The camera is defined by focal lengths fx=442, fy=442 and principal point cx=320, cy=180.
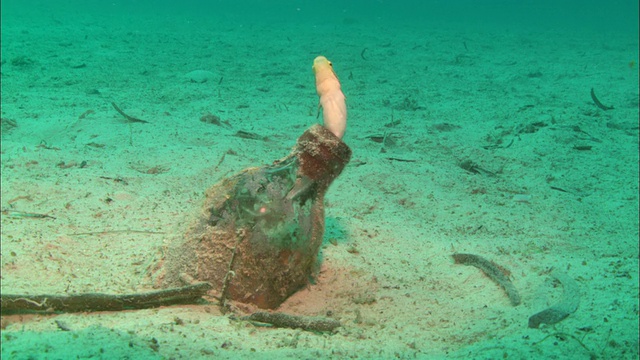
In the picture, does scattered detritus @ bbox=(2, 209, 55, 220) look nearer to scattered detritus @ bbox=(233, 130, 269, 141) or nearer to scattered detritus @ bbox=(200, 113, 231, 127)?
scattered detritus @ bbox=(233, 130, 269, 141)

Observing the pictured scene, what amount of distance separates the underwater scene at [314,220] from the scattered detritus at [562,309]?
0.01 meters

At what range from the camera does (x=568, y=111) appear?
7242 millimetres

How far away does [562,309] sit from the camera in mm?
2281

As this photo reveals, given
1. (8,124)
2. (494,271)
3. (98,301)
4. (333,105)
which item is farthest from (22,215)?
(494,271)

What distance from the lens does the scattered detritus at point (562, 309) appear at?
7.13 ft

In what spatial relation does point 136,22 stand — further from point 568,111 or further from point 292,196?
point 292,196

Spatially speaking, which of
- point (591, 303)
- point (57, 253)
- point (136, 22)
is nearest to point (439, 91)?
point (591, 303)

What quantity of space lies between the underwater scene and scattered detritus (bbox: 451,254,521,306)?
Result: 0.01m

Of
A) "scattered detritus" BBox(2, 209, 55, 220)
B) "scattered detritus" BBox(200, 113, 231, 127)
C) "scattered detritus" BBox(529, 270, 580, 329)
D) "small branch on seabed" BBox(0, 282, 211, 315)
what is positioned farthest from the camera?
"scattered detritus" BBox(200, 113, 231, 127)

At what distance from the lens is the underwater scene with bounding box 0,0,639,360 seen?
1999 millimetres

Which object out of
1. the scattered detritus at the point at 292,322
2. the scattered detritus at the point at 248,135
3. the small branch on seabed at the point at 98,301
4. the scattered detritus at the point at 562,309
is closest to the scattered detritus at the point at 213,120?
the scattered detritus at the point at 248,135

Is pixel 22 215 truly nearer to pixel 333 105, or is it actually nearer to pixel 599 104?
pixel 333 105

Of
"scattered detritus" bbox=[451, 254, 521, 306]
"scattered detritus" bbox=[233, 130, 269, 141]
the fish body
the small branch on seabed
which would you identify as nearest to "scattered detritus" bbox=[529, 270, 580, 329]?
"scattered detritus" bbox=[451, 254, 521, 306]

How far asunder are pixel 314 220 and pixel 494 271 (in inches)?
50.9
